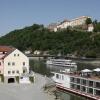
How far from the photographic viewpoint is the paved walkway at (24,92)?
61.4 m

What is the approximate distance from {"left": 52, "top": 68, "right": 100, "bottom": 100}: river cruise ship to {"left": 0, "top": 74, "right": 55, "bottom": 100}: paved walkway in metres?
4.25

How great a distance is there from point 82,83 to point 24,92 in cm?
1069

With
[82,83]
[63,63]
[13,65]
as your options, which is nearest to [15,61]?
[13,65]

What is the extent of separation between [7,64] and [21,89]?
48.0ft

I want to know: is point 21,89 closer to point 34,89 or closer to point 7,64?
point 34,89

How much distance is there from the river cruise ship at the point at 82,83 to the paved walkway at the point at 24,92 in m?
4.25

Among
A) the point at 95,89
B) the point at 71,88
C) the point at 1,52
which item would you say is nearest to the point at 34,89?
the point at 71,88

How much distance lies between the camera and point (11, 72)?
273 feet

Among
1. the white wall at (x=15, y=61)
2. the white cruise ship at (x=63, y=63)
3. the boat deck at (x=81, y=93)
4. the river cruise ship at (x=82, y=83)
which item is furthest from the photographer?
the white cruise ship at (x=63, y=63)

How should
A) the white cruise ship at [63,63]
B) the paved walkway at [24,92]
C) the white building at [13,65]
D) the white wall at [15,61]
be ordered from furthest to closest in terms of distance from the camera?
the white cruise ship at [63,63], the white wall at [15,61], the white building at [13,65], the paved walkway at [24,92]

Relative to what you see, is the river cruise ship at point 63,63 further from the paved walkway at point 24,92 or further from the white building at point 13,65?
the paved walkway at point 24,92

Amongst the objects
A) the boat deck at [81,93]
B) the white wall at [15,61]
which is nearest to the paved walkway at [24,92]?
the boat deck at [81,93]

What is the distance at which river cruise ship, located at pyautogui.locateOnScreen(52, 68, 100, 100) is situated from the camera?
208 ft

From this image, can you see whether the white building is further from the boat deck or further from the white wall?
the boat deck
